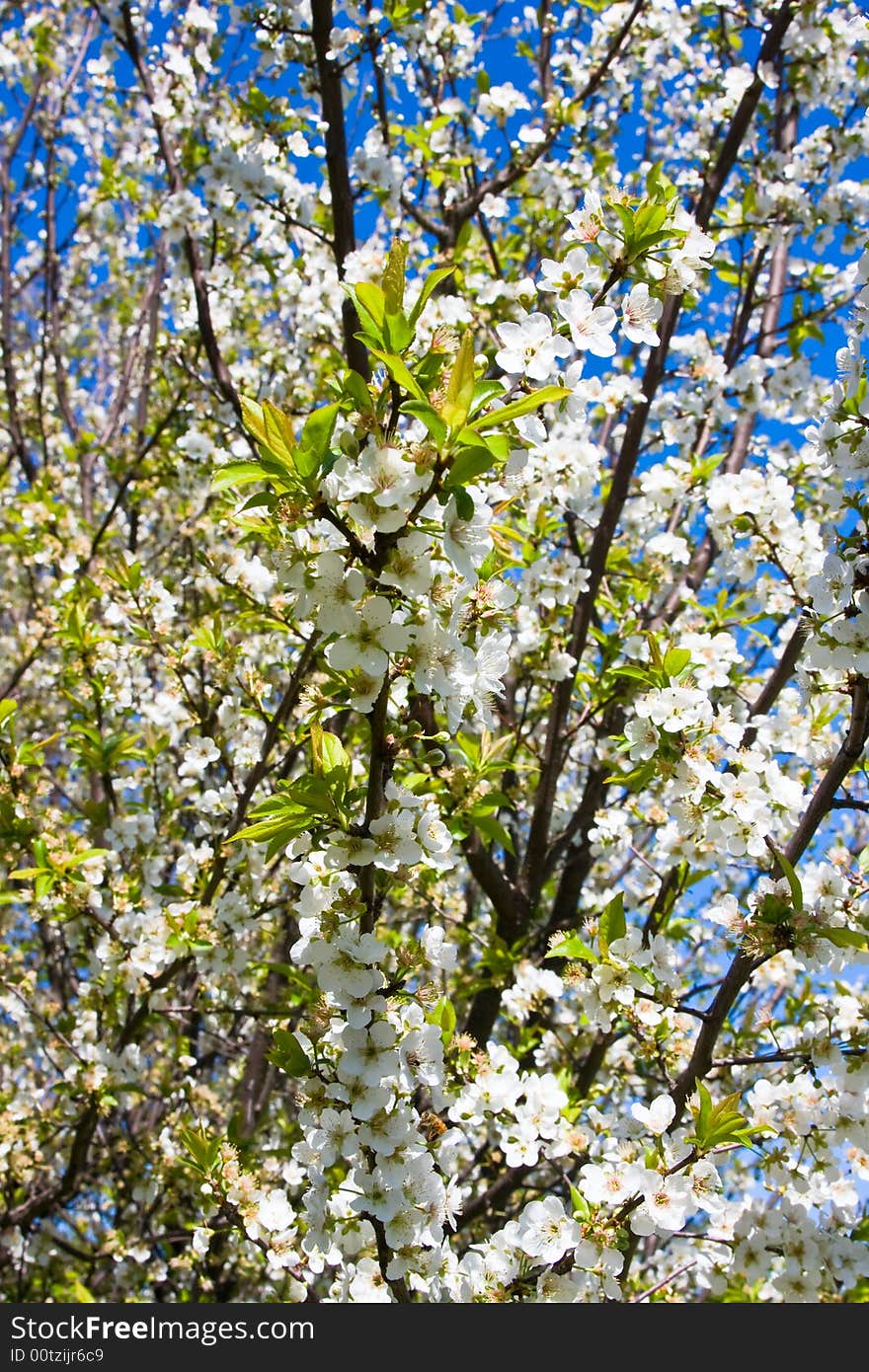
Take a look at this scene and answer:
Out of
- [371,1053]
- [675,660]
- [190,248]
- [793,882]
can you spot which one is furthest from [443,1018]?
[190,248]

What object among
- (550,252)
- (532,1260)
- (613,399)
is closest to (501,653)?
(532,1260)

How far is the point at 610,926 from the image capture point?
7.64ft

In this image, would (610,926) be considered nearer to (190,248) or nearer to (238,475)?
(238,475)

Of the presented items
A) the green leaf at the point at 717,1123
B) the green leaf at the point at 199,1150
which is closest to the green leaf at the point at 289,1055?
A: the green leaf at the point at 199,1150

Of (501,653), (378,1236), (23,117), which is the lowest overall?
(378,1236)

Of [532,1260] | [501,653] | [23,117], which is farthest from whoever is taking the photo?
[23,117]

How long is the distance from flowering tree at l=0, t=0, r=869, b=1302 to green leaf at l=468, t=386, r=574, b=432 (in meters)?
0.01

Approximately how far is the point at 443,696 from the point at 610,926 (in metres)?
0.95

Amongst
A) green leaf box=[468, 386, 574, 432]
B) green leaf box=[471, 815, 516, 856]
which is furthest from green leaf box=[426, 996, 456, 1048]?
green leaf box=[468, 386, 574, 432]

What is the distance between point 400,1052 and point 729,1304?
1.04 metres

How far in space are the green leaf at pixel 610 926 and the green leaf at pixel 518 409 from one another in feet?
3.94

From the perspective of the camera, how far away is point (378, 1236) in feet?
6.81

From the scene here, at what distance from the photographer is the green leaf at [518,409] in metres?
1.52

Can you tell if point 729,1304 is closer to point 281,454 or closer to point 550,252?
point 281,454
